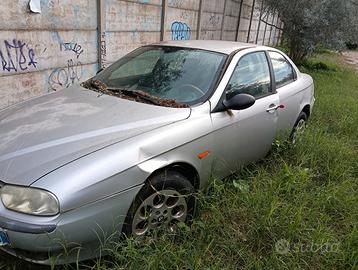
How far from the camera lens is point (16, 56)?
15.0 ft

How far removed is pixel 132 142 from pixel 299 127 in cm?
291

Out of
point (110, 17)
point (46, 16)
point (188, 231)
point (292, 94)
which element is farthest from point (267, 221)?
point (110, 17)

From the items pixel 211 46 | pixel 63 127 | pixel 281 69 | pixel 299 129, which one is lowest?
pixel 299 129

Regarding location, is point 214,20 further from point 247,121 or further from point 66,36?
point 247,121

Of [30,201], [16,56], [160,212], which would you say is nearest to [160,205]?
[160,212]

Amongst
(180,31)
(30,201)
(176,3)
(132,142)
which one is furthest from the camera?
(180,31)

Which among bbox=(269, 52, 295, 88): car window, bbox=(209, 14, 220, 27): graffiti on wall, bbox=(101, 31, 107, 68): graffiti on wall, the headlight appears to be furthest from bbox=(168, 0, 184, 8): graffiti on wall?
the headlight

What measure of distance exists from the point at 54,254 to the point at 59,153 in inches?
23.6

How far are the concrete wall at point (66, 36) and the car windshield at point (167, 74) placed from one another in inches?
67.1

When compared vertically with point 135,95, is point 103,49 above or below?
below

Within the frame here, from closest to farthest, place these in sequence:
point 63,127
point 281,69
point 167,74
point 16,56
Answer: point 63,127, point 167,74, point 281,69, point 16,56

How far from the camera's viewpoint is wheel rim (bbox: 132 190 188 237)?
2342 millimetres

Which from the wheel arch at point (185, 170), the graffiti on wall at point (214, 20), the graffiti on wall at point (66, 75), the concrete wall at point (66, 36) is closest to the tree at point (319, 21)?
the graffiti on wall at point (214, 20)

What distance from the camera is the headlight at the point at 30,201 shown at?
1922mm
